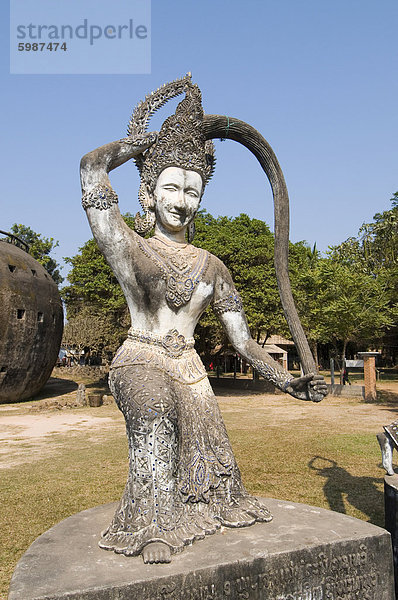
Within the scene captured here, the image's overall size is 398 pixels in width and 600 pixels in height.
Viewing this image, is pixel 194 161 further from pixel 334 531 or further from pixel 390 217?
pixel 390 217

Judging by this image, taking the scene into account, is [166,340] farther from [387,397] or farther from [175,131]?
[387,397]

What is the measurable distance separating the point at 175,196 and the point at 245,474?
5935mm

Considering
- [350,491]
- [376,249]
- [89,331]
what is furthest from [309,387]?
[376,249]

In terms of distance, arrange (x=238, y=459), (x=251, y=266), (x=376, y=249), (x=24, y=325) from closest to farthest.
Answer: (x=238, y=459), (x=24, y=325), (x=251, y=266), (x=376, y=249)

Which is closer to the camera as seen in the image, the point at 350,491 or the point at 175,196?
the point at 175,196

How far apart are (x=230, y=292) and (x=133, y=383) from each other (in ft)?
3.36

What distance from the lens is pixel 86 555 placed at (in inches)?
107

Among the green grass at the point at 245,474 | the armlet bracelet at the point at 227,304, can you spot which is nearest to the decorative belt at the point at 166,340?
the armlet bracelet at the point at 227,304

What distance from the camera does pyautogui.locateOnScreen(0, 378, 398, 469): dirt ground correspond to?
1102 centimetres

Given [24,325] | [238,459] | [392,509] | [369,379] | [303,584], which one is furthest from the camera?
[369,379]

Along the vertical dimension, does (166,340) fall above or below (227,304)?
below

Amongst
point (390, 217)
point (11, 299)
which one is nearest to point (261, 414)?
point (11, 299)

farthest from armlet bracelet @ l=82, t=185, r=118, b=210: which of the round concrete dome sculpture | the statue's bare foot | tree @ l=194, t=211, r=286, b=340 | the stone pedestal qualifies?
tree @ l=194, t=211, r=286, b=340

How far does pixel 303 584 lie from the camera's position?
8.89ft
